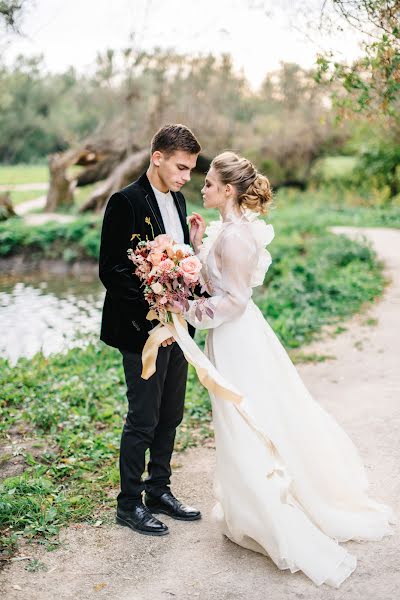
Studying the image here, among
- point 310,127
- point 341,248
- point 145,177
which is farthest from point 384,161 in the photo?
point 145,177

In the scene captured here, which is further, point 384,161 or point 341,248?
point 384,161

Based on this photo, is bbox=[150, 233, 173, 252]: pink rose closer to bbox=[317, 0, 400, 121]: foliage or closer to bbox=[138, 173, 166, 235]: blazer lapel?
bbox=[138, 173, 166, 235]: blazer lapel

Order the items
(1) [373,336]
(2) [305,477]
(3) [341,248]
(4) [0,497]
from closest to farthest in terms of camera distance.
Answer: (2) [305,477] < (4) [0,497] < (1) [373,336] < (3) [341,248]

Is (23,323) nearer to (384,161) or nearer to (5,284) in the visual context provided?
(5,284)

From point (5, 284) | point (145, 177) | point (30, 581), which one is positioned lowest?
point (5, 284)

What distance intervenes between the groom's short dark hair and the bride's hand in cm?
Answer: 38

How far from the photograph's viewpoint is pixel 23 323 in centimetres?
1027

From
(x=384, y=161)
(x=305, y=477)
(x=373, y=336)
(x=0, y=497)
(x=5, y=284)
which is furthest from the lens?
(x=384, y=161)

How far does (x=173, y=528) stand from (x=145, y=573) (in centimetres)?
48

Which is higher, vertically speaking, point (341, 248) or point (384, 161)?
point (384, 161)

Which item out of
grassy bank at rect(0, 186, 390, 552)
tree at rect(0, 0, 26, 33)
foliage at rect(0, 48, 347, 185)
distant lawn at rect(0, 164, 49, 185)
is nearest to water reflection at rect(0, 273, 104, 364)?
grassy bank at rect(0, 186, 390, 552)

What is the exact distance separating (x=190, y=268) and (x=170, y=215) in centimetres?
69

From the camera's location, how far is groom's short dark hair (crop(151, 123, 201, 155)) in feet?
11.3

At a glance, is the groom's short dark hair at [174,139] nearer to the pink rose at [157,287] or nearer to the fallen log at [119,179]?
the pink rose at [157,287]
